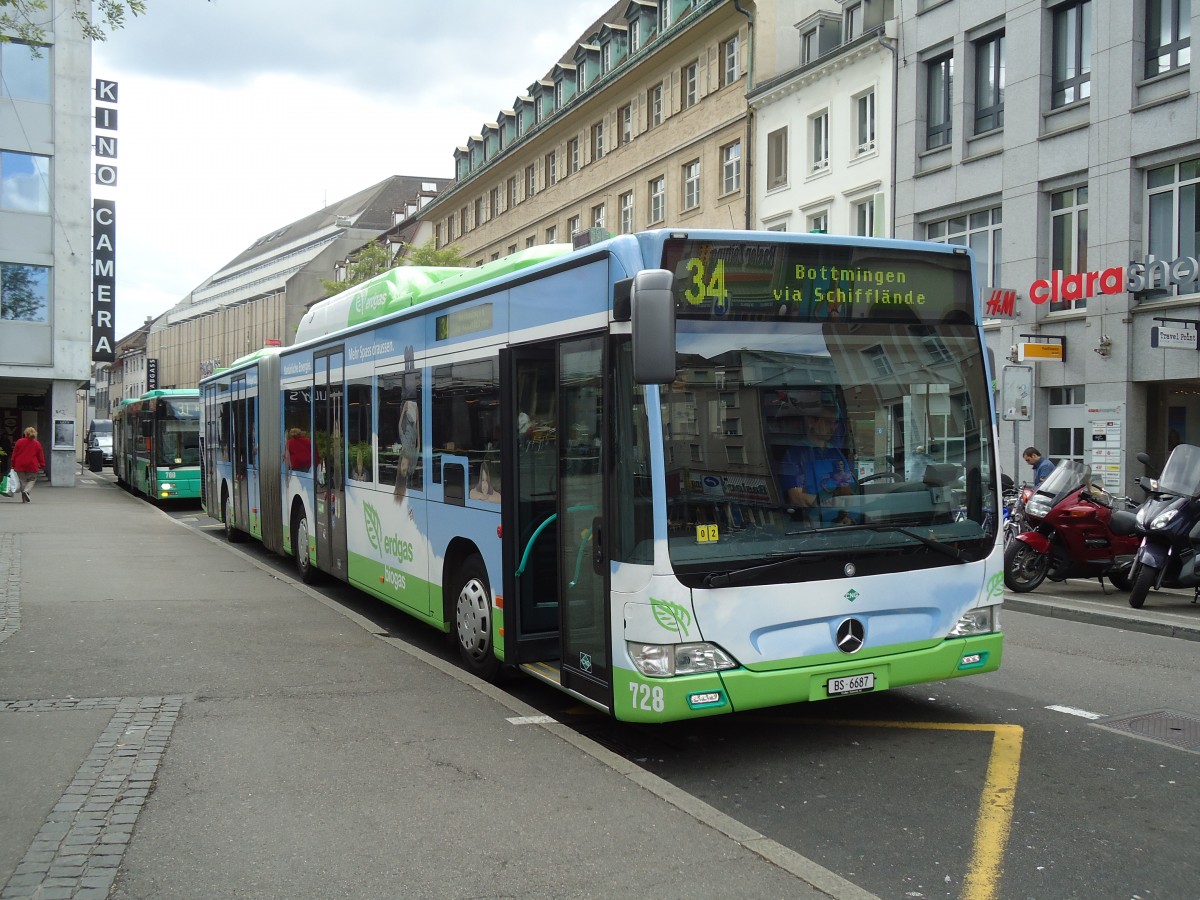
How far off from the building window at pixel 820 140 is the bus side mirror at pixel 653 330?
2471 cm

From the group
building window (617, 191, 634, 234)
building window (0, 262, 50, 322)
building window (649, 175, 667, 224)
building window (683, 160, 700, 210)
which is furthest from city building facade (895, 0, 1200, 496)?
building window (0, 262, 50, 322)

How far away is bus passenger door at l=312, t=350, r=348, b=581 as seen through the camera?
1134cm

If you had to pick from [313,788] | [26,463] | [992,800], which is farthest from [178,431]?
[992,800]

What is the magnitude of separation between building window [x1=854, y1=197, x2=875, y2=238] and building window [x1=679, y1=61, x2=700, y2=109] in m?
9.21

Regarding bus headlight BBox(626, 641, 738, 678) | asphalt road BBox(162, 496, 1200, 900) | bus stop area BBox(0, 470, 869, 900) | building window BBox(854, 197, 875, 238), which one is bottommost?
asphalt road BBox(162, 496, 1200, 900)

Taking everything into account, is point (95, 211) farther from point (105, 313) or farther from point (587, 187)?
point (587, 187)

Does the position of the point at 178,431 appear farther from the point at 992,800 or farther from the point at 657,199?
the point at 992,800

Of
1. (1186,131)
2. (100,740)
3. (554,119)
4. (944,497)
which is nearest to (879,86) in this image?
(1186,131)

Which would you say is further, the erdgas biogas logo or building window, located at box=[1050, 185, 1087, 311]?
building window, located at box=[1050, 185, 1087, 311]

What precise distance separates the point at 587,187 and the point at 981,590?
3767cm

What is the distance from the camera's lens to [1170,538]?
11.8 meters

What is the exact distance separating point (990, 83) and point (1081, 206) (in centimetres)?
397

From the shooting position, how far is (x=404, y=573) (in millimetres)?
9445

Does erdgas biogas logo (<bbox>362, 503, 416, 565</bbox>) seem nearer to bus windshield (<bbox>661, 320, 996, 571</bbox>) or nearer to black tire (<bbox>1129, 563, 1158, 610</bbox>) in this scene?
bus windshield (<bbox>661, 320, 996, 571</bbox>)
